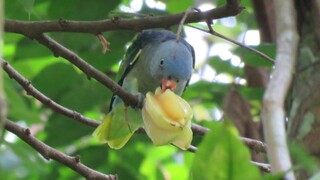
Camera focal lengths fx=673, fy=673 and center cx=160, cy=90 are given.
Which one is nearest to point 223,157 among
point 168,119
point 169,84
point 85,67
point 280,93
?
point 280,93

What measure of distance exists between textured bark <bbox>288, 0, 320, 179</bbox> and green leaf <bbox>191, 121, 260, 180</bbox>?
121 millimetres

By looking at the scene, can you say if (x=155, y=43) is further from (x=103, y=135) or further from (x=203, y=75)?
(x=203, y=75)

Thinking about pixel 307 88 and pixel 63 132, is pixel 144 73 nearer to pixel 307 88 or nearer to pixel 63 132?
pixel 63 132

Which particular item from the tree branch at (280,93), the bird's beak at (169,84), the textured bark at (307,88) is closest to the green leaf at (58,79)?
the bird's beak at (169,84)

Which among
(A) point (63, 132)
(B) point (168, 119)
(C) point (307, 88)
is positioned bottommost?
(A) point (63, 132)

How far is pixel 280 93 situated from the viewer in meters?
0.84

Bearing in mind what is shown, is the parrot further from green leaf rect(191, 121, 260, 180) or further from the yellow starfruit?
green leaf rect(191, 121, 260, 180)

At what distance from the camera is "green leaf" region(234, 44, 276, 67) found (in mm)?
2322

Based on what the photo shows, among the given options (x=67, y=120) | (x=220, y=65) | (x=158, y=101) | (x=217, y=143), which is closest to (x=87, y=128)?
(x=67, y=120)

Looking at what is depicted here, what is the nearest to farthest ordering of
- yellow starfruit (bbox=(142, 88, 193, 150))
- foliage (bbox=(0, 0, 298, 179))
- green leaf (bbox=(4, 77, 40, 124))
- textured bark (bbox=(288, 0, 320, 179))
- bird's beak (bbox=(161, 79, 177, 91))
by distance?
textured bark (bbox=(288, 0, 320, 179)) < yellow starfruit (bbox=(142, 88, 193, 150)) < bird's beak (bbox=(161, 79, 177, 91)) < foliage (bbox=(0, 0, 298, 179)) < green leaf (bbox=(4, 77, 40, 124))

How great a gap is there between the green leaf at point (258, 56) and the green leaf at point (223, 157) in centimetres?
144

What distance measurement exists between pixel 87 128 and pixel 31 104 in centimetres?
64

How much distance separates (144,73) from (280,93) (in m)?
1.72

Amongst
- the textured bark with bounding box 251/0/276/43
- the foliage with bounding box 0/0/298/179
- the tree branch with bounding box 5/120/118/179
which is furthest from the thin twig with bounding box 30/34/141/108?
the textured bark with bounding box 251/0/276/43
